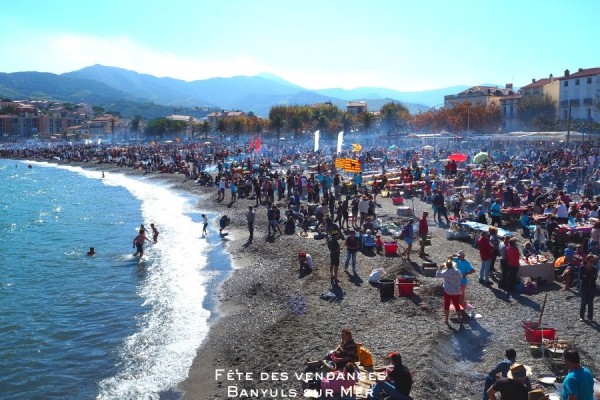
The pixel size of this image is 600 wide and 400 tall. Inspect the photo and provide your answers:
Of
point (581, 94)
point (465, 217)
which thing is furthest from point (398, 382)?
point (581, 94)

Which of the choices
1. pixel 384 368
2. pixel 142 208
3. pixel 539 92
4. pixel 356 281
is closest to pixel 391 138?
pixel 539 92

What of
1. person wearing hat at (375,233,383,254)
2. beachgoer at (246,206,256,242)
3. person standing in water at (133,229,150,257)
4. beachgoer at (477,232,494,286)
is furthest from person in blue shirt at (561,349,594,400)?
person standing in water at (133,229,150,257)

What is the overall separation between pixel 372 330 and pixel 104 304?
773 centimetres

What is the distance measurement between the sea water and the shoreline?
717 millimetres

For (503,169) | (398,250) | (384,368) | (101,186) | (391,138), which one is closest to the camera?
(384,368)

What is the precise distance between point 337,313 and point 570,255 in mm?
5272

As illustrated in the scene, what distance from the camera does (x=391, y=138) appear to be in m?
61.9

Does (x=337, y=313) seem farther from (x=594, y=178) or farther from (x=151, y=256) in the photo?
(x=594, y=178)

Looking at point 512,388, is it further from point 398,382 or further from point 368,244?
point 368,244

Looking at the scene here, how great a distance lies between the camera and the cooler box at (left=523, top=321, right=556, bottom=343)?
8.35 meters

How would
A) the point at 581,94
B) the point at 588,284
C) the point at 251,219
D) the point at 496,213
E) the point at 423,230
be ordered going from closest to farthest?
the point at 588,284 → the point at 423,230 → the point at 496,213 → the point at 251,219 → the point at 581,94

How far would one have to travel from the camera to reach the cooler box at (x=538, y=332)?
8.35 m

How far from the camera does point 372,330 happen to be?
9.86 meters

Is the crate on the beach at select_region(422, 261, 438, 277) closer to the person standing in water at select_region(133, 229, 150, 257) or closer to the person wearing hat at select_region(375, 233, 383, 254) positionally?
the person wearing hat at select_region(375, 233, 383, 254)
